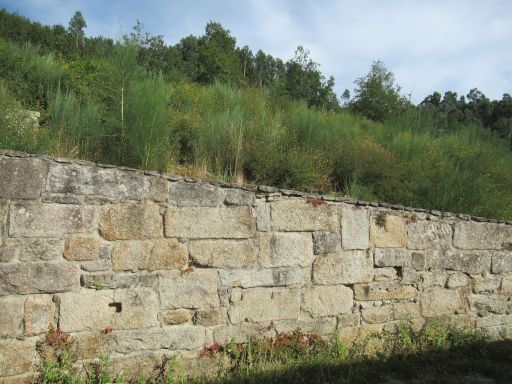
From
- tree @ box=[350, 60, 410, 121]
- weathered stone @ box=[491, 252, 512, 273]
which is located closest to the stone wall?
weathered stone @ box=[491, 252, 512, 273]

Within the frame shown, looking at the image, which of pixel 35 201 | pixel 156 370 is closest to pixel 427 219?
pixel 156 370

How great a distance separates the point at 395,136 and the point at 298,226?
5.11 m

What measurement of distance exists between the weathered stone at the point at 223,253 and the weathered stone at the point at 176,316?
45cm

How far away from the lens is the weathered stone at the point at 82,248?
351 centimetres

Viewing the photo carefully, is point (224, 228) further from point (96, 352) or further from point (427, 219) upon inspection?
point (427, 219)

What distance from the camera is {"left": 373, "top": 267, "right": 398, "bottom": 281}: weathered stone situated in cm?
491

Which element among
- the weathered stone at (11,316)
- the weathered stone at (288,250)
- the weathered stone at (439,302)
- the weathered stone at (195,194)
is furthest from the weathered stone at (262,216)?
the weathered stone at (439,302)

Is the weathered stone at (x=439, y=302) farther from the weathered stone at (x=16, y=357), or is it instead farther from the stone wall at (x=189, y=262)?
the weathered stone at (x=16, y=357)

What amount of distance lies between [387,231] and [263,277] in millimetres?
1601

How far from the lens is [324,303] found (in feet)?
15.1

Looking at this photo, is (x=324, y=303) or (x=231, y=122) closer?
(x=324, y=303)

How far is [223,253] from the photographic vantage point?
4.11m

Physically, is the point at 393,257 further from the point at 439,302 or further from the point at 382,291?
the point at 439,302

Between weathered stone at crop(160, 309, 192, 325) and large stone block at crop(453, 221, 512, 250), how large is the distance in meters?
3.42
